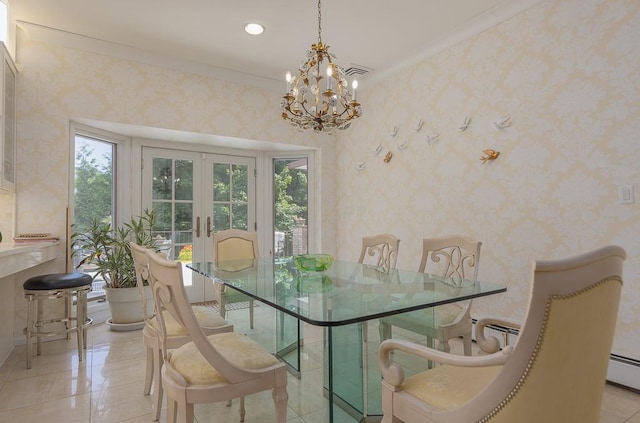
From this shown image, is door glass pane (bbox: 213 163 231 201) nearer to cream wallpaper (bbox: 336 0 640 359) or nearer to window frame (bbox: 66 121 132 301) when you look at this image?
window frame (bbox: 66 121 132 301)

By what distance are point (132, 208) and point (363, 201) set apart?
2.65 metres

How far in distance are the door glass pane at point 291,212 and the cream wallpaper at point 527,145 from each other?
4.42ft

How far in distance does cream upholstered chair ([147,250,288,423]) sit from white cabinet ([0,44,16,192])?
6.73 ft

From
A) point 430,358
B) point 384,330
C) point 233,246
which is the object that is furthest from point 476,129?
point 430,358

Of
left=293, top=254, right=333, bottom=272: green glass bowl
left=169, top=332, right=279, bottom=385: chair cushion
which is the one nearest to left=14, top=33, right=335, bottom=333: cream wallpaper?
left=293, top=254, right=333, bottom=272: green glass bowl

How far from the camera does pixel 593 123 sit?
7.58ft

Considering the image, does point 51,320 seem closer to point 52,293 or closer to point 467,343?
point 52,293

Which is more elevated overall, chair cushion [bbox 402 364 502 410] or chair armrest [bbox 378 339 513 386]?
chair armrest [bbox 378 339 513 386]

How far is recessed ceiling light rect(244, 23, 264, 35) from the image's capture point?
2992mm

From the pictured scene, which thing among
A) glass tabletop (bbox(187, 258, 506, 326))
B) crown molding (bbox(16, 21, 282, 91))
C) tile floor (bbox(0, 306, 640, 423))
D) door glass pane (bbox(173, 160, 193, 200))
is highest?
crown molding (bbox(16, 21, 282, 91))

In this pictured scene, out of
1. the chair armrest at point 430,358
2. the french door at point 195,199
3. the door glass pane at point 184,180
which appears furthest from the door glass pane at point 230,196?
the chair armrest at point 430,358

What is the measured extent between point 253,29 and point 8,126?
2084 millimetres

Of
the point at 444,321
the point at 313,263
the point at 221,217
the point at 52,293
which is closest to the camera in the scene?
the point at 444,321

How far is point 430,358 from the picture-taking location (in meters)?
1.05
